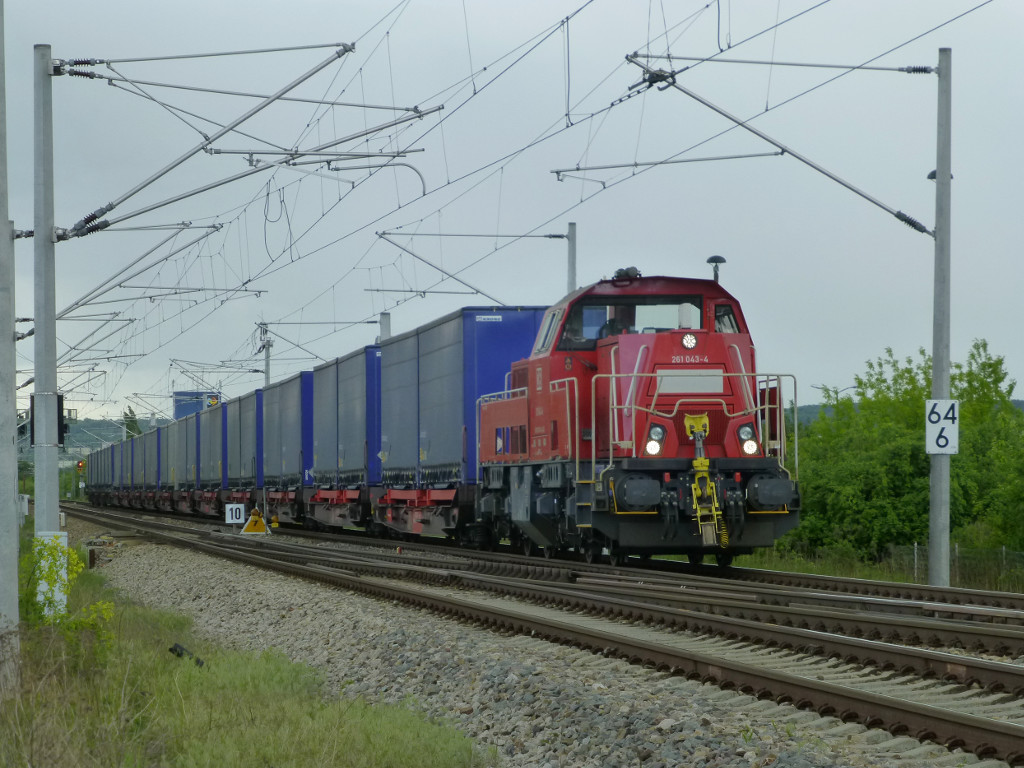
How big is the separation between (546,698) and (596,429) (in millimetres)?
8710

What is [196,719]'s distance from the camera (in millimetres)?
7609

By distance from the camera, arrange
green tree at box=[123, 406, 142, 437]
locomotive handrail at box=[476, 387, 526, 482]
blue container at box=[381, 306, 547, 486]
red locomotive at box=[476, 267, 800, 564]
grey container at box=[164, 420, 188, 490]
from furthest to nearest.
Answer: green tree at box=[123, 406, 142, 437], grey container at box=[164, 420, 188, 490], blue container at box=[381, 306, 547, 486], locomotive handrail at box=[476, 387, 526, 482], red locomotive at box=[476, 267, 800, 564]

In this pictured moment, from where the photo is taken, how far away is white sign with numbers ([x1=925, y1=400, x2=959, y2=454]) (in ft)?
50.5

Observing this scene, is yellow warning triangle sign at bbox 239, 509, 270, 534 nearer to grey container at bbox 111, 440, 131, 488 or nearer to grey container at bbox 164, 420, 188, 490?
grey container at bbox 164, 420, 188, 490

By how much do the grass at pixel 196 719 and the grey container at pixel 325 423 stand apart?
2005 cm

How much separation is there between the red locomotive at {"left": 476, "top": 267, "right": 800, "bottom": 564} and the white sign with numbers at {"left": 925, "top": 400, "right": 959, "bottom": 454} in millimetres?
1868

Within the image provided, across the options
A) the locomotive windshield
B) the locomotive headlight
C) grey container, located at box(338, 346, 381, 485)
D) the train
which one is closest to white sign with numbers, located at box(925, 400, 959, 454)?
the train

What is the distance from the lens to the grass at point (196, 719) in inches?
257

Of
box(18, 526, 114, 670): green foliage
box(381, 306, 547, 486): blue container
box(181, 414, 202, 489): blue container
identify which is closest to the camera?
box(18, 526, 114, 670): green foliage

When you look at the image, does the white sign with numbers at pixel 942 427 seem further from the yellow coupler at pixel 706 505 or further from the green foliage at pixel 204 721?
the green foliage at pixel 204 721

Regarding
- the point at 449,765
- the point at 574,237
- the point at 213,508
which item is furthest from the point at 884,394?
the point at 449,765

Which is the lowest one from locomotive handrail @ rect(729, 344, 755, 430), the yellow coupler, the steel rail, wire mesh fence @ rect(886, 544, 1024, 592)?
wire mesh fence @ rect(886, 544, 1024, 592)

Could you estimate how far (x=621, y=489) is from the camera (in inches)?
573

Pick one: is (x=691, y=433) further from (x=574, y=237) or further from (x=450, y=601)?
(x=574, y=237)
